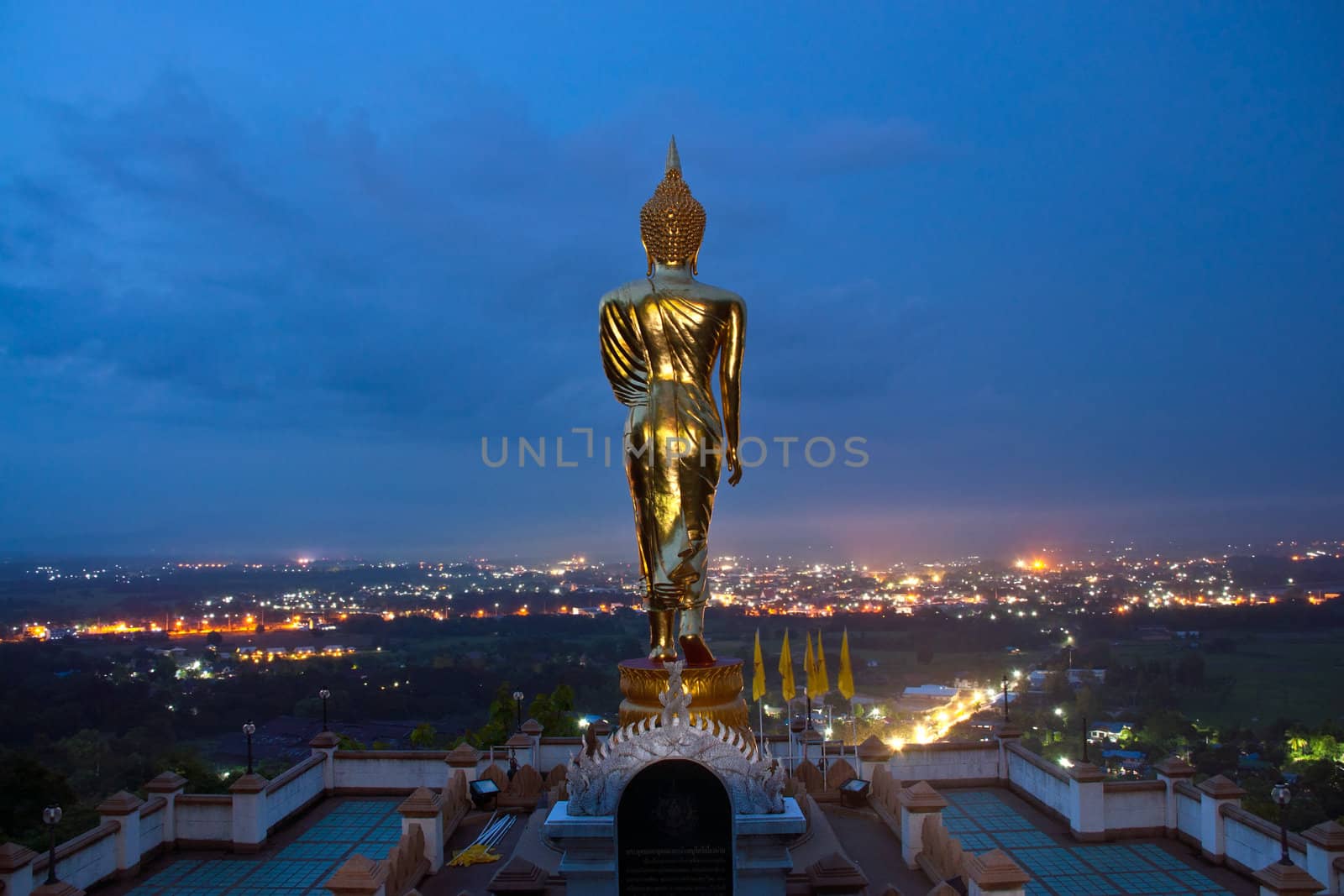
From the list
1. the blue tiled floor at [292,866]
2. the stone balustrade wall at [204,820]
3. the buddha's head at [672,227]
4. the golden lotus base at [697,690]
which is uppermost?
the buddha's head at [672,227]

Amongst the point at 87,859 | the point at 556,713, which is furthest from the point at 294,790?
the point at 556,713

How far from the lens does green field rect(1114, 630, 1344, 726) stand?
71.8 ft

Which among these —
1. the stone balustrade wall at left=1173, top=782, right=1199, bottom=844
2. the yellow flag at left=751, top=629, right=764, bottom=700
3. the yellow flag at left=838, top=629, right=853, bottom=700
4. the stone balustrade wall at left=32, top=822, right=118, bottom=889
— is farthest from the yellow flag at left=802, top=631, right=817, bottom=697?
the stone balustrade wall at left=32, top=822, right=118, bottom=889

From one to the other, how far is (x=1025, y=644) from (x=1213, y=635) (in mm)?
6784

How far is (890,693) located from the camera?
26.5 m

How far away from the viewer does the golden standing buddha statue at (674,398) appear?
10.4 metres

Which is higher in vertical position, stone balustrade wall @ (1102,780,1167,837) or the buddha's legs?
the buddha's legs

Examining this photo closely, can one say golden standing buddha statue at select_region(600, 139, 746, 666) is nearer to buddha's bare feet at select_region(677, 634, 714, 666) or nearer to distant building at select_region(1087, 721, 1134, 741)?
buddha's bare feet at select_region(677, 634, 714, 666)

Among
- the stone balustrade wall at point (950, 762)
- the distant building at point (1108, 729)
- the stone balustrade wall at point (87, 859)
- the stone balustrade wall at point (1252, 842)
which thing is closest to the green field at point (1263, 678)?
the distant building at point (1108, 729)

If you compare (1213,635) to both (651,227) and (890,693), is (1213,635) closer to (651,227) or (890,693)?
(890,693)

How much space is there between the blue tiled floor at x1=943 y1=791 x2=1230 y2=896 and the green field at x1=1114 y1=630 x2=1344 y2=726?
11.9 meters

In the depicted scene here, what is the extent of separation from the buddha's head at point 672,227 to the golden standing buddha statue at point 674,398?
0.4 inches

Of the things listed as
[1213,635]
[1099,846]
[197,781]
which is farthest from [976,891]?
[1213,635]

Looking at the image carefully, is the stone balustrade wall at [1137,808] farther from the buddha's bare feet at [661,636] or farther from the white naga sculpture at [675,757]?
the white naga sculpture at [675,757]
